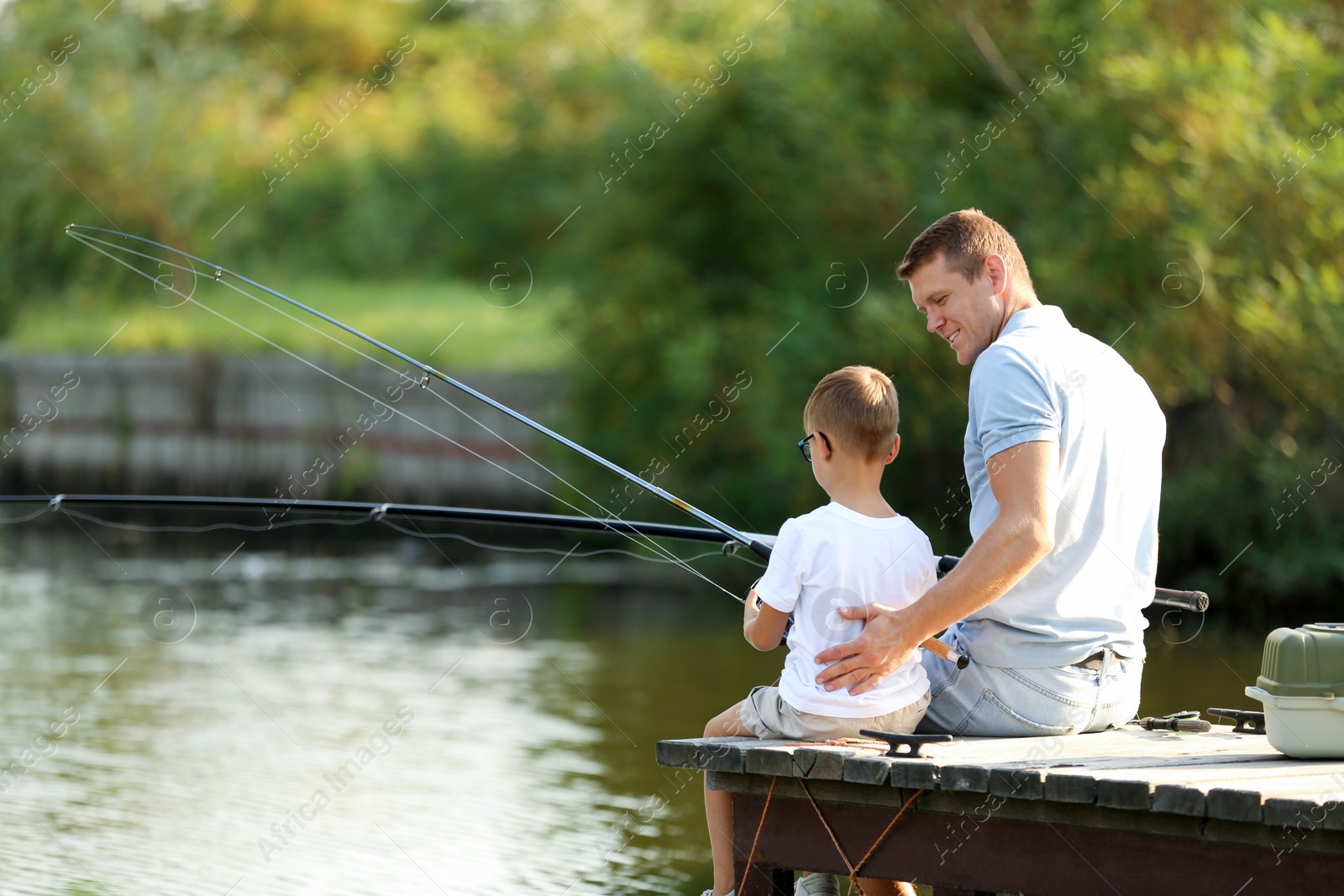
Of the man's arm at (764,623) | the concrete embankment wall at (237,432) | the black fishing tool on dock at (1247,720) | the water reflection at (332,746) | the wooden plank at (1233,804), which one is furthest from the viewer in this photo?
the concrete embankment wall at (237,432)

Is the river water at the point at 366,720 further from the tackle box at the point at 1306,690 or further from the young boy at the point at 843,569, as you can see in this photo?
the tackle box at the point at 1306,690

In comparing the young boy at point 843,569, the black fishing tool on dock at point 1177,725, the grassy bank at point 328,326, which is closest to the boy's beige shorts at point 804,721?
the young boy at point 843,569

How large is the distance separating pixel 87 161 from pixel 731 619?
13855 mm

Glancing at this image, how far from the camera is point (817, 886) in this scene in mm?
3316

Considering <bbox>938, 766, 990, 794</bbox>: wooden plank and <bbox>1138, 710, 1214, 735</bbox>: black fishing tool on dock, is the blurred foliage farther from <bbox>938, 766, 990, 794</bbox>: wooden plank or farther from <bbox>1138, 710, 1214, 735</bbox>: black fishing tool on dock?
<bbox>938, 766, 990, 794</bbox>: wooden plank

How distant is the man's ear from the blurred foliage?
702 cm

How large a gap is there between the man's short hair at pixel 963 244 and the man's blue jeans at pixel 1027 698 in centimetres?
73

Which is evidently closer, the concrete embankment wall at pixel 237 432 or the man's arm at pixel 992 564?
the man's arm at pixel 992 564

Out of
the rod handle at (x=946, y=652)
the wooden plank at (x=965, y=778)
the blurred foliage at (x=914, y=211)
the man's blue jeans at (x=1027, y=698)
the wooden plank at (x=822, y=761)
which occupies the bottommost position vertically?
the wooden plank at (x=965, y=778)

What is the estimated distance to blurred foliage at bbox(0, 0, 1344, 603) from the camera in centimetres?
1029

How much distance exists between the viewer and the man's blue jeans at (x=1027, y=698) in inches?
129

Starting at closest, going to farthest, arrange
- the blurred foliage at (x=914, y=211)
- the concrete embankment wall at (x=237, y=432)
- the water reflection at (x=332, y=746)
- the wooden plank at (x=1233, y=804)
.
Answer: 1. the wooden plank at (x=1233, y=804)
2. the water reflection at (x=332, y=746)
3. the blurred foliage at (x=914, y=211)
4. the concrete embankment wall at (x=237, y=432)

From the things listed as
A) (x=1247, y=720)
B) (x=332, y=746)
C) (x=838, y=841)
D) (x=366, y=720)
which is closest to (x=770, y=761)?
(x=838, y=841)

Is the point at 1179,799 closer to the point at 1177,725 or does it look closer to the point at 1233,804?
the point at 1233,804
